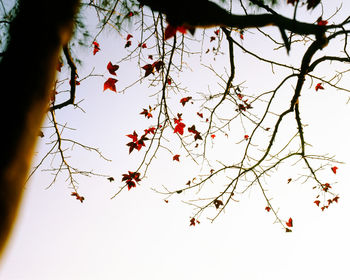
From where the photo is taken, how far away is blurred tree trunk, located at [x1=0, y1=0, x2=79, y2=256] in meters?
0.63

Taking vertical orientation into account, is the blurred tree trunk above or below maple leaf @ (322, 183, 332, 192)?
below

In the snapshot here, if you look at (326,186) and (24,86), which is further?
(326,186)

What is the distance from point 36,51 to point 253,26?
1.14 m

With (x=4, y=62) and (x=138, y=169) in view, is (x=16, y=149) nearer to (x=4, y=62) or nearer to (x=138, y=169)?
(x=4, y=62)

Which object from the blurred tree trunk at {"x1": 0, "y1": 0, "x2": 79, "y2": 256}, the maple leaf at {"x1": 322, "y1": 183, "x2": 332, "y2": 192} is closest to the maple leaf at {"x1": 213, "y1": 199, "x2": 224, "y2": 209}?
the maple leaf at {"x1": 322, "y1": 183, "x2": 332, "y2": 192}

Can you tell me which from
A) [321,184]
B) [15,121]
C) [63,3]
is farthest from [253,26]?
[321,184]

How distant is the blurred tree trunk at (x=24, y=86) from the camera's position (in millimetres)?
626

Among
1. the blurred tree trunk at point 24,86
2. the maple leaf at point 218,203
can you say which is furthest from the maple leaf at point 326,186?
the blurred tree trunk at point 24,86

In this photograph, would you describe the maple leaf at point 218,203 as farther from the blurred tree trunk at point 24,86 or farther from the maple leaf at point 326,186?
the blurred tree trunk at point 24,86

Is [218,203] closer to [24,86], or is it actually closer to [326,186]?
[326,186]

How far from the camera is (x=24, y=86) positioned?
68 cm

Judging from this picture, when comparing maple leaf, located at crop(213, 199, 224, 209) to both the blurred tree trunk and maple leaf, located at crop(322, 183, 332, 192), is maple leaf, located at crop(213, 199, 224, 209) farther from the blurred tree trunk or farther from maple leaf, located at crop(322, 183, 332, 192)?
the blurred tree trunk

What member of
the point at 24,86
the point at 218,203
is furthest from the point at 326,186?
the point at 24,86

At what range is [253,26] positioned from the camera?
1289mm
